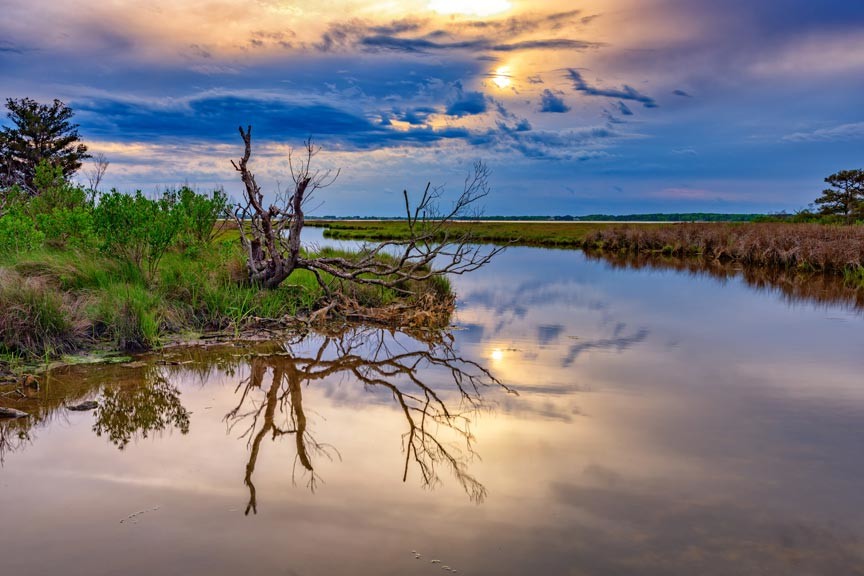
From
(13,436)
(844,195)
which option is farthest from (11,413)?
(844,195)

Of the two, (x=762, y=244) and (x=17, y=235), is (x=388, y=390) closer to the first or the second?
(x=17, y=235)

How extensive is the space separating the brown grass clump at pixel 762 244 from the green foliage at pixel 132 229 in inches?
1007

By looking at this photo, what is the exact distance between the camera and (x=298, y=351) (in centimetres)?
1055

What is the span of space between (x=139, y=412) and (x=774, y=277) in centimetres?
2648

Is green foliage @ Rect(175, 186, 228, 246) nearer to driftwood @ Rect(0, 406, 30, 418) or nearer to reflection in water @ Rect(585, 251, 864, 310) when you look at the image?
driftwood @ Rect(0, 406, 30, 418)

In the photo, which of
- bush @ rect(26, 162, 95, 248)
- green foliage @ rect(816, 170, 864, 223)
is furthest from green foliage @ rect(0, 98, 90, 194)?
green foliage @ rect(816, 170, 864, 223)

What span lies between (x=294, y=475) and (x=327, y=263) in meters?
8.50

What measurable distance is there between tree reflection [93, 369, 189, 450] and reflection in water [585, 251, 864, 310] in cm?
1829

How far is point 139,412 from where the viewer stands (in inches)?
282

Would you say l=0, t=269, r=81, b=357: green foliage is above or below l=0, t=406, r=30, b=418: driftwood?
above

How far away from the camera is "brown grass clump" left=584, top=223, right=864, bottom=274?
26.8m

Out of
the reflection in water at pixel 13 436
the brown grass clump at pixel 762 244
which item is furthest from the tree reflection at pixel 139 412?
the brown grass clump at pixel 762 244

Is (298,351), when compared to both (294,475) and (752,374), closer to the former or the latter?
(294,475)

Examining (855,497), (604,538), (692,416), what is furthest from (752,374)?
(604,538)
